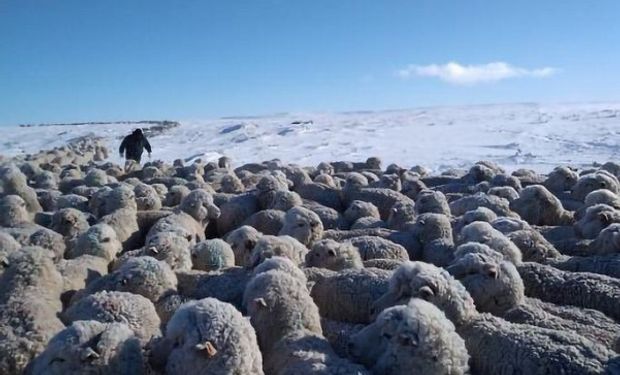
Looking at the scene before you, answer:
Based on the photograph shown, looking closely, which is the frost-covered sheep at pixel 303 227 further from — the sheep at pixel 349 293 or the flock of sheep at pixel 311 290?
the sheep at pixel 349 293

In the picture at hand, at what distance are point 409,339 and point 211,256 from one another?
308 centimetres

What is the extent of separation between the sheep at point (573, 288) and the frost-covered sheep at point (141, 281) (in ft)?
10.3

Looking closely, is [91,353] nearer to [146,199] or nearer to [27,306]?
[27,306]

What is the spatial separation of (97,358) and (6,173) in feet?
25.7

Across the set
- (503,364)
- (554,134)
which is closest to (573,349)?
(503,364)

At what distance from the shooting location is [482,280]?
4.49 m

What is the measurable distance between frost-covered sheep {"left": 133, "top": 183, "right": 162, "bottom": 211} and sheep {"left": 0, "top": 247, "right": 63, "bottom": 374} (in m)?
3.97

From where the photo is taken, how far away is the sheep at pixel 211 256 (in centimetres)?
593

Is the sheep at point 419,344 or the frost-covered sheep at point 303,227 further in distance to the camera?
the frost-covered sheep at point 303,227

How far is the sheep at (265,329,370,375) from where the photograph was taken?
337cm

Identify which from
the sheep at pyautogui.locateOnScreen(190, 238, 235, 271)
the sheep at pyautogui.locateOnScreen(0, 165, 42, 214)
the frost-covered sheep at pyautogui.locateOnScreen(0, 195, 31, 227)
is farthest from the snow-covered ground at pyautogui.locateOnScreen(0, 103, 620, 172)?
the sheep at pyautogui.locateOnScreen(190, 238, 235, 271)

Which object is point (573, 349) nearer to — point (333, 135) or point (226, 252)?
point (226, 252)

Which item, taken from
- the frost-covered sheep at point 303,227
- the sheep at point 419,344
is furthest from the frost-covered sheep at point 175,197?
the sheep at point 419,344

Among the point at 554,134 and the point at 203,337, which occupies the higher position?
the point at 203,337
